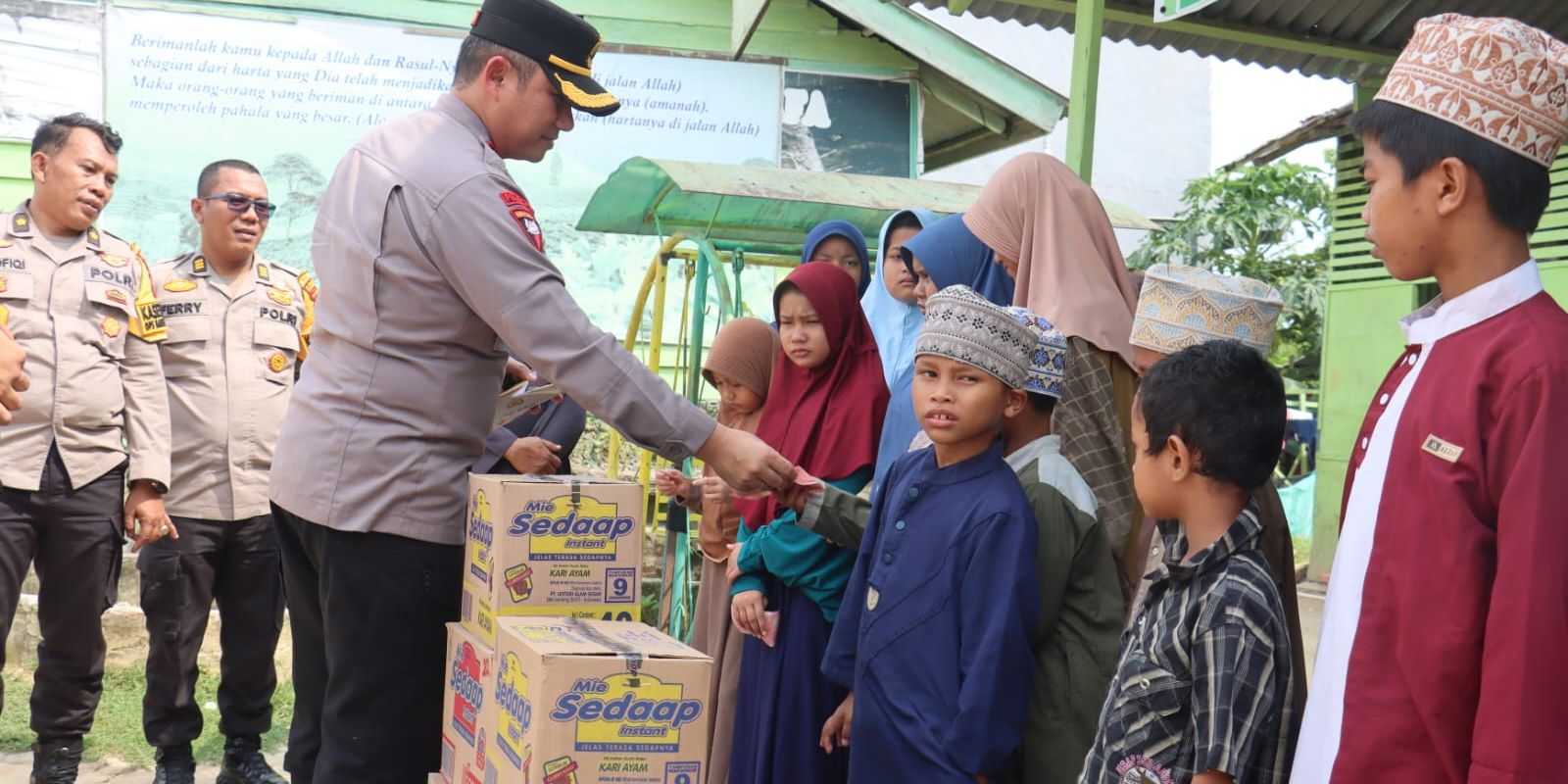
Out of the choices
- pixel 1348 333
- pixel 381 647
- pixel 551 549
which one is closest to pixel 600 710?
pixel 551 549

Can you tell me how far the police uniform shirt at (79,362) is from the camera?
4.20 m

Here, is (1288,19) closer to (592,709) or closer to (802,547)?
(802,547)

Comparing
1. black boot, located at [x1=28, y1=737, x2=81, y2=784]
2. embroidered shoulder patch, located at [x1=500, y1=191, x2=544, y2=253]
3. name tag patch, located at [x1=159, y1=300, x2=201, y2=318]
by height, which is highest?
embroidered shoulder patch, located at [x1=500, y1=191, x2=544, y2=253]

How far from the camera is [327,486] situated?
2.70 metres

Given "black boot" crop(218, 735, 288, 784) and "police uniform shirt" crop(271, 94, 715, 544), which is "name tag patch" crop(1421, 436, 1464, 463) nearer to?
"police uniform shirt" crop(271, 94, 715, 544)

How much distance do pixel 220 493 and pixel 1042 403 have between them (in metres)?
3.04

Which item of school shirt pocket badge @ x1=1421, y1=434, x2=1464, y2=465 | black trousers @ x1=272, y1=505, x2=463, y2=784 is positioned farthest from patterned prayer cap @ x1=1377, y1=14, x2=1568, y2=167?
black trousers @ x1=272, y1=505, x2=463, y2=784

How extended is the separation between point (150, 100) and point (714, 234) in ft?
12.2

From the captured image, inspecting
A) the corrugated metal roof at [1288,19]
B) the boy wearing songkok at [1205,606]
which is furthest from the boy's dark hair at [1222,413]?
the corrugated metal roof at [1288,19]

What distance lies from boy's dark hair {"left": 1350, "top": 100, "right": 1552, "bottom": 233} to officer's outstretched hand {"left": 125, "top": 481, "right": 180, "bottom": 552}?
395 centimetres

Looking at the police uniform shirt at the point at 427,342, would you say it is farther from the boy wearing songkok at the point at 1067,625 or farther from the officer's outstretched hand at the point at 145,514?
the officer's outstretched hand at the point at 145,514

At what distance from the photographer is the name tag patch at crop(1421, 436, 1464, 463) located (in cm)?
158

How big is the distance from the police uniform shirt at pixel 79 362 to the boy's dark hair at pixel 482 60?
86.1 inches

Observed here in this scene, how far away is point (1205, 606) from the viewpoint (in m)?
2.07
